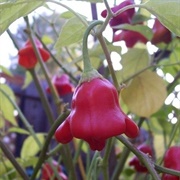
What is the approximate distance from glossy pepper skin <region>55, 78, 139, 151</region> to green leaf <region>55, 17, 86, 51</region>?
7 centimetres

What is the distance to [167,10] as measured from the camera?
347mm

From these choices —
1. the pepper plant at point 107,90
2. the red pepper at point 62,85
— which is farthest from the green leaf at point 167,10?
the red pepper at point 62,85

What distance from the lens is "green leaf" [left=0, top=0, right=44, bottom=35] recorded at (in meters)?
0.34

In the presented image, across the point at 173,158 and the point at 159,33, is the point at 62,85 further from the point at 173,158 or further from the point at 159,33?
the point at 173,158

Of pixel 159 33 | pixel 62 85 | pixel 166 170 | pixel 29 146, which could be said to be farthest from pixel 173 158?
pixel 29 146

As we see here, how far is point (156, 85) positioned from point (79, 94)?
11.2 inches

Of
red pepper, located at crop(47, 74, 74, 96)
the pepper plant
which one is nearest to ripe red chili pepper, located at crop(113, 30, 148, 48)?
the pepper plant

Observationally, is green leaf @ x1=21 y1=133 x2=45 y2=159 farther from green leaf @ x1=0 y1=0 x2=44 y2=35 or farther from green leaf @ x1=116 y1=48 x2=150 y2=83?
green leaf @ x1=0 y1=0 x2=44 y2=35

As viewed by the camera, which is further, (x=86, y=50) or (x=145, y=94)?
(x=145, y=94)

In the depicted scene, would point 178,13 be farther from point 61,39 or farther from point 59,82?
point 59,82

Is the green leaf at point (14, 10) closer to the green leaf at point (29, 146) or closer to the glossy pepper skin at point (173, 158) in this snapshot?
the glossy pepper skin at point (173, 158)

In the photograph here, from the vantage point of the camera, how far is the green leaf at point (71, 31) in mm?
418

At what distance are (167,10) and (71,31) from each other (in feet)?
0.37

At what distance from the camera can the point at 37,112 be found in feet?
4.94
